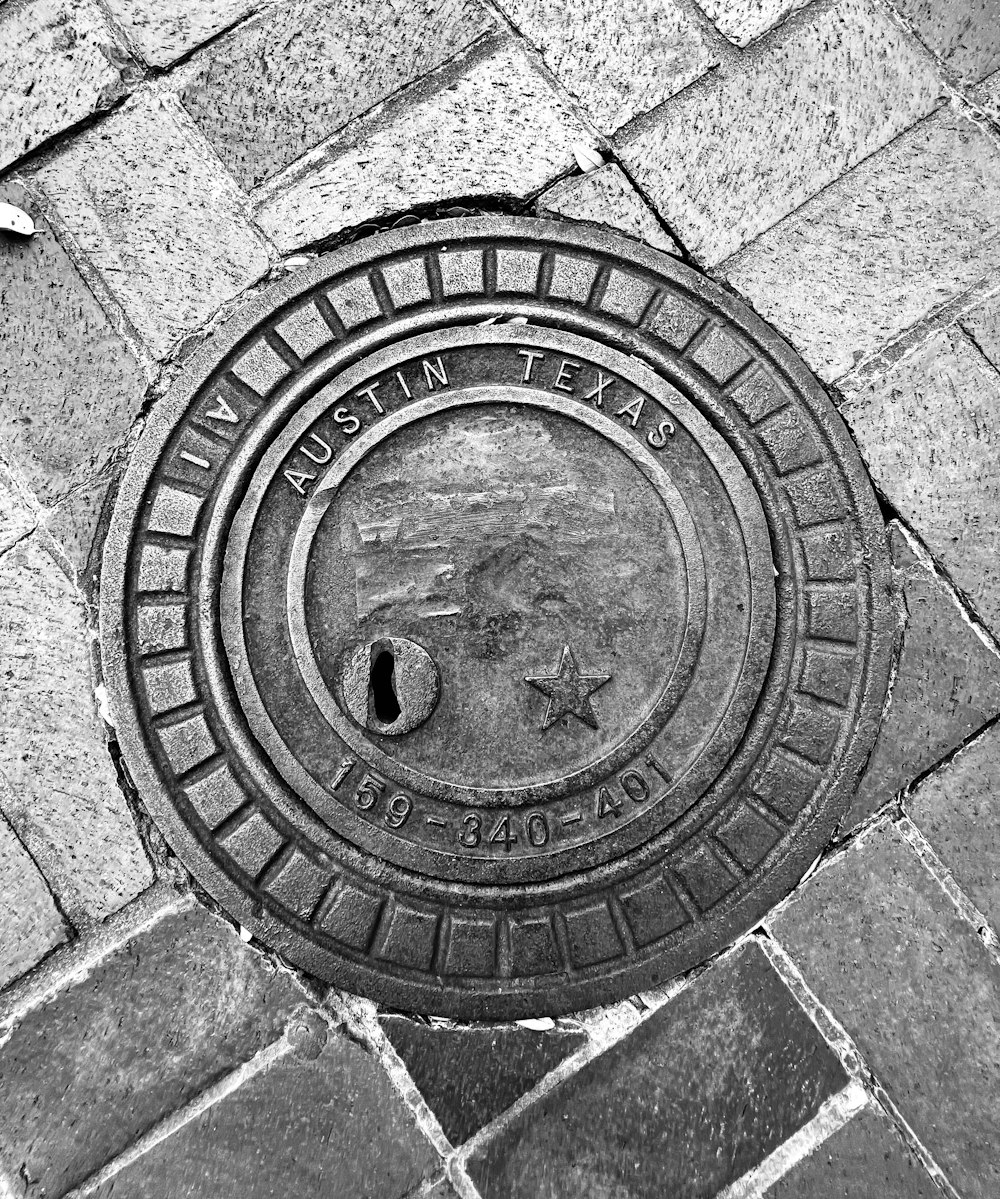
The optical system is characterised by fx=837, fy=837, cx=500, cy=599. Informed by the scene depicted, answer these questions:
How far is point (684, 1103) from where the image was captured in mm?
2355

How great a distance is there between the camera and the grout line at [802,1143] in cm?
231

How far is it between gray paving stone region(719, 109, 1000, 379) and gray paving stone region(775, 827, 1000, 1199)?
1.54 metres

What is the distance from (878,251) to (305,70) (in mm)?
1866

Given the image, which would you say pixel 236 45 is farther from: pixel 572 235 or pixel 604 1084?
pixel 604 1084

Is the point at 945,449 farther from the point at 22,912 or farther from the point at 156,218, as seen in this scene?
the point at 22,912

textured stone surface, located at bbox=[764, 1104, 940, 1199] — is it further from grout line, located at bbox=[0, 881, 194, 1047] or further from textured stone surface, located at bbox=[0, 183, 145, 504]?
textured stone surface, located at bbox=[0, 183, 145, 504]

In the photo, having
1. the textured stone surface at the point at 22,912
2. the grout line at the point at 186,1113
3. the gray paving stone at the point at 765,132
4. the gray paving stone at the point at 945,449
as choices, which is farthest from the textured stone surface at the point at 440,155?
the grout line at the point at 186,1113

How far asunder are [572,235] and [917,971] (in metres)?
2.40

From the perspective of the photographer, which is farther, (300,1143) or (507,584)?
(507,584)

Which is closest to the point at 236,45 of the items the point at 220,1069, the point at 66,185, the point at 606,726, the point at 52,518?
the point at 66,185

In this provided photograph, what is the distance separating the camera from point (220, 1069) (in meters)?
2.36

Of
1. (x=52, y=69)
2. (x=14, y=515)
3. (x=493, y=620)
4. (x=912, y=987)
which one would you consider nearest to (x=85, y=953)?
(x=14, y=515)

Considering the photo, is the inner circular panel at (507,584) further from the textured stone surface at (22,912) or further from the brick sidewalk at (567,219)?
the textured stone surface at (22,912)

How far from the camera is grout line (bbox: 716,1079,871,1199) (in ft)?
7.59
